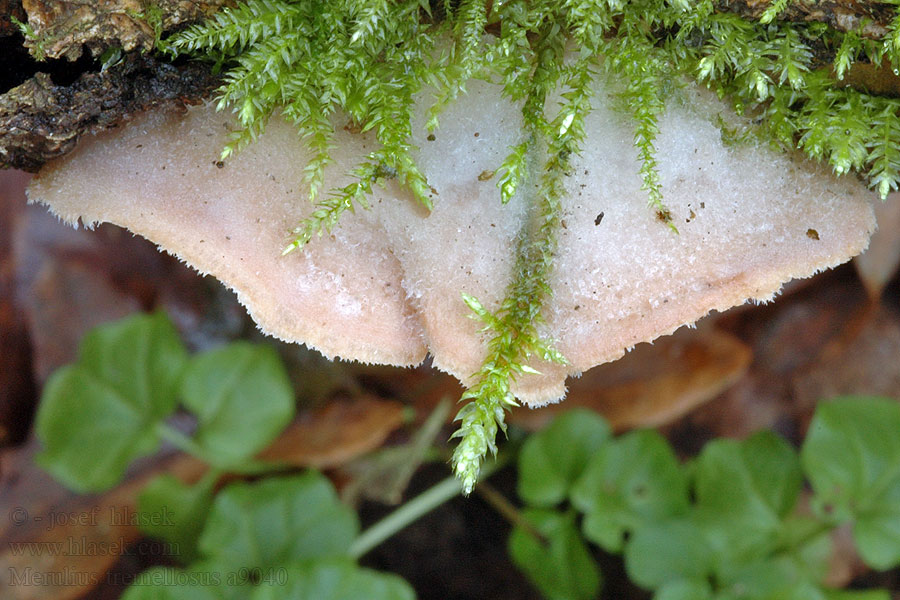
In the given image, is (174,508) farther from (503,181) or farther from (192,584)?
(503,181)

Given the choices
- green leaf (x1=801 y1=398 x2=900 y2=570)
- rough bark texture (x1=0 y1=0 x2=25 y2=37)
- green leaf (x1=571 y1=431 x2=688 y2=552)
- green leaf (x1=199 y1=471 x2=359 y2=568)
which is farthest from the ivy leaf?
green leaf (x1=801 y1=398 x2=900 y2=570)

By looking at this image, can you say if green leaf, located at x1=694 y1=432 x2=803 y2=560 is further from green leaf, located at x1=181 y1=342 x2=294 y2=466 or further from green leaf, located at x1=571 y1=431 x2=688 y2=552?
green leaf, located at x1=181 y1=342 x2=294 y2=466

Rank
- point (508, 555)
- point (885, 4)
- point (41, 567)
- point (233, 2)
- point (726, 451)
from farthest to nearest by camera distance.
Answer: point (508, 555)
point (41, 567)
point (726, 451)
point (233, 2)
point (885, 4)

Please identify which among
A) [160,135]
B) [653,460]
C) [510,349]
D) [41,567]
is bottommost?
[41,567]

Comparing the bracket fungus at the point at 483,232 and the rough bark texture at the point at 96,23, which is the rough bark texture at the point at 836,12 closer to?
the bracket fungus at the point at 483,232

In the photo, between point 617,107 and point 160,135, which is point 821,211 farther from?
point 160,135

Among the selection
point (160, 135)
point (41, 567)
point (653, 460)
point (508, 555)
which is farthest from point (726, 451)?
point (41, 567)

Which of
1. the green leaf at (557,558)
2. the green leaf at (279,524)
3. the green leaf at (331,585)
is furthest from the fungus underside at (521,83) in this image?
the green leaf at (557,558)

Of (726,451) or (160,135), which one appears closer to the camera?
(160,135)
